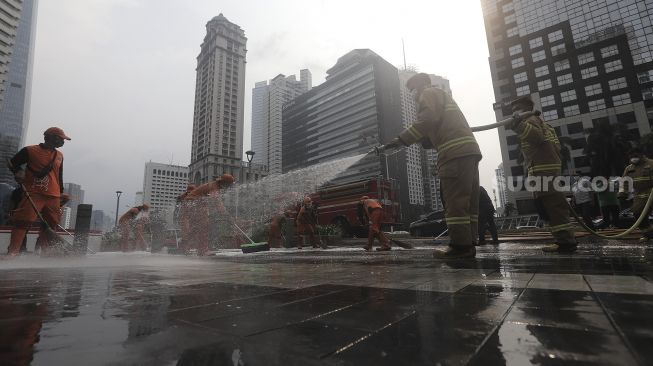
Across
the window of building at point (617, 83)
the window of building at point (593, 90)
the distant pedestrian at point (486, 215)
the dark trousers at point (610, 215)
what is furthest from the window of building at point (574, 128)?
the distant pedestrian at point (486, 215)

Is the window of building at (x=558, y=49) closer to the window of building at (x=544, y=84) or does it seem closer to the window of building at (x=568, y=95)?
the window of building at (x=544, y=84)

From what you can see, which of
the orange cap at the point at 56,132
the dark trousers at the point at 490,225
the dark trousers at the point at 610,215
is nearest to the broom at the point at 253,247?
the orange cap at the point at 56,132

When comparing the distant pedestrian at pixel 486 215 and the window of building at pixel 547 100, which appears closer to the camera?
the distant pedestrian at pixel 486 215

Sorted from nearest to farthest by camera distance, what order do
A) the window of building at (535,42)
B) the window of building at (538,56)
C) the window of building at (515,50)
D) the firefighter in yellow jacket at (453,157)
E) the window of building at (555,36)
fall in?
the firefighter in yellow jacket at (453,157), the window of building at (555,36), the window of building at (538,56), the window of building at (535,42), the window of building at (515,50)

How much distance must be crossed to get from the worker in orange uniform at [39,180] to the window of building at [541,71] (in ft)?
239

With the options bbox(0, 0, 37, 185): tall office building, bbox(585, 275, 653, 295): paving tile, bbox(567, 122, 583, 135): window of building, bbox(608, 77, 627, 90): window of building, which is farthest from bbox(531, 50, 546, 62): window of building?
bbox(0, 0, 37, 185): tall office building

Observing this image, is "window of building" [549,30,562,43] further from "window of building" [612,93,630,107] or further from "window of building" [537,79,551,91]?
"window of building" [612,93,630,107]

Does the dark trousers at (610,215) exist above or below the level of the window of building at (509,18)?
below

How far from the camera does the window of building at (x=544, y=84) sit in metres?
59.4

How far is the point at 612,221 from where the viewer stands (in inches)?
384

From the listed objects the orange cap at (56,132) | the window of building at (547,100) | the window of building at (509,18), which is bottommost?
the orange cap at (56,132)

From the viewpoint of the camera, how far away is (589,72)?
2226 inches

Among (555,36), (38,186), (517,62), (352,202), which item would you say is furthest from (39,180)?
(555,36)

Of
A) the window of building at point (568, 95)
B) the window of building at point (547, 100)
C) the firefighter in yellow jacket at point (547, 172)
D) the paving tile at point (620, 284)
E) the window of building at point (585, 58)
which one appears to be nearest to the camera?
the paving tile at point (620, 284)
